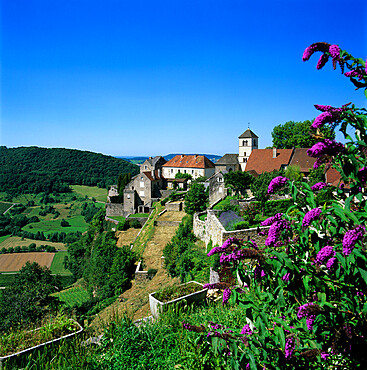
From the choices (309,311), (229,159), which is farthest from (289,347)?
(229,159)

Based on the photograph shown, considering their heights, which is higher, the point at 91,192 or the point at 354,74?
the point at 354,74

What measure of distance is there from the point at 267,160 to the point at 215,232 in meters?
26.7

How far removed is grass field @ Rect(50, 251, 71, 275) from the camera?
51.3 meters

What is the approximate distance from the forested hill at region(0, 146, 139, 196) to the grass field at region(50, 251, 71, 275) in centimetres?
4944

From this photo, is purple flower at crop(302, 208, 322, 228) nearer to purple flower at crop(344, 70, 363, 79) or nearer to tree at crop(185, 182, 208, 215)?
purple flower at crop(344, 70, 363, 79)

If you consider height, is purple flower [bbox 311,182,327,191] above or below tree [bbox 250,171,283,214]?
above

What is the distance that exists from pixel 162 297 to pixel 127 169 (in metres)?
107

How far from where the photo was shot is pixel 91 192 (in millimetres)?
109312

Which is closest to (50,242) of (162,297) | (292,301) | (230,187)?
(230,187)

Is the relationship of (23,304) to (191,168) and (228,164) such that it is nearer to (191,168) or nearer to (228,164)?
(228,164)

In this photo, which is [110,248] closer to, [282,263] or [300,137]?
[282,263]

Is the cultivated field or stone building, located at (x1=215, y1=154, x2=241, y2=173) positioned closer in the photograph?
stone building, located at (x1=215, y1=154, x2=241, y2=173)

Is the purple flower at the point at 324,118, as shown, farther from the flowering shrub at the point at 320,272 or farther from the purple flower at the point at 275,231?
the purple flower at the point at 275,231

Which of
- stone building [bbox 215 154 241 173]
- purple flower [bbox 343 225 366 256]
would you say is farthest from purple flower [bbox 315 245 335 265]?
stone building [bbox 215 154 241 173]
